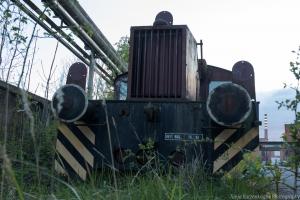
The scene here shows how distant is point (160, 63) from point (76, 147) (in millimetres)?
1343

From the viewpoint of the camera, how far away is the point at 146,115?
13.7 feet

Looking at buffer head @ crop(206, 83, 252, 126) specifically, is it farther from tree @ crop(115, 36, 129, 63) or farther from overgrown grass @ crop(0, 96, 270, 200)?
tree @ crop(115, 36, 129, 63)

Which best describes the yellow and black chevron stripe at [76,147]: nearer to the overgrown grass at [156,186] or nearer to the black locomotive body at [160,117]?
the black locomotive body at [160,117]

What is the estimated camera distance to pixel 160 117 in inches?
165

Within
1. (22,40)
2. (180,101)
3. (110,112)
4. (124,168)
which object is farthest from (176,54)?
(22,40)

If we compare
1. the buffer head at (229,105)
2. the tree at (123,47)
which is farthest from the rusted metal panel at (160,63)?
the tree at (123,47)

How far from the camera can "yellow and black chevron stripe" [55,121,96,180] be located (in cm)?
432

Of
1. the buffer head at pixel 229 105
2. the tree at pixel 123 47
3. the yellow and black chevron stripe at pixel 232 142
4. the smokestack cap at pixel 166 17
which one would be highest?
the tree at pixel 123 47

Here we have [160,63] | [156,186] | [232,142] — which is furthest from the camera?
[160,63]

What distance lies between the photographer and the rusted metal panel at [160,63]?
4590 millimetres

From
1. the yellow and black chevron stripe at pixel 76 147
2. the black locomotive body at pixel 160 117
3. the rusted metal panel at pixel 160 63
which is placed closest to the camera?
the black locomotive body at pixel 160 117

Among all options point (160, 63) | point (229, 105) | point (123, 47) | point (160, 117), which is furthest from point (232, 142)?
point (123, 47)

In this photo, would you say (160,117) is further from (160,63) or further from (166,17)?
(166,17)

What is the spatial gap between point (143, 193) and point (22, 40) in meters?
1.61
